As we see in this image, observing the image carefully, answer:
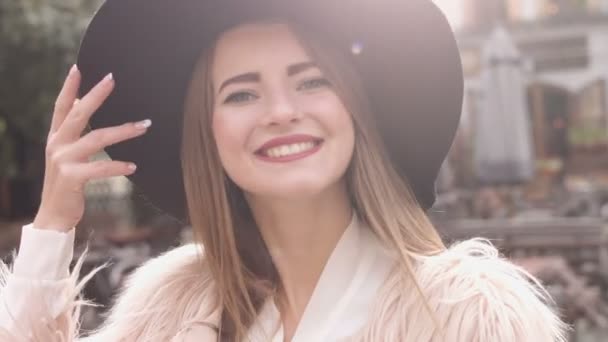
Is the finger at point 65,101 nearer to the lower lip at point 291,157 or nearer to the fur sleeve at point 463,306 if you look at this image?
the lower lip at point 291,157

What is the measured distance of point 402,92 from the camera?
146cm

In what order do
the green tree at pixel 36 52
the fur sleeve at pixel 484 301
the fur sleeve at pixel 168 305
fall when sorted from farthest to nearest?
the green tree at pixel 36 52 → the fur sleeve at pixel 168 305 → the fur sleeve at pixel 484 301

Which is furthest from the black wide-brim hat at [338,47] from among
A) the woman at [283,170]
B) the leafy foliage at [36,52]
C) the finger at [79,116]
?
the leafy foliage at [36,52]

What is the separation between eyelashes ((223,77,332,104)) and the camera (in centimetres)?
135

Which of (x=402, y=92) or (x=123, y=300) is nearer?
(x=402, y=92)

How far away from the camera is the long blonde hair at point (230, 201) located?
4.52ft

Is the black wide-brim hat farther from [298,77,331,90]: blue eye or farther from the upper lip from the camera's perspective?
the upper lip

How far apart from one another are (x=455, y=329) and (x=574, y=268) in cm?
496

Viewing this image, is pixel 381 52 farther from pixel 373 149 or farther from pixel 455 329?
pixel 455 329

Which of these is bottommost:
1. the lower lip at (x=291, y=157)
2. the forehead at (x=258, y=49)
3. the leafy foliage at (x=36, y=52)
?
the lower lip at (x=291, y=157)

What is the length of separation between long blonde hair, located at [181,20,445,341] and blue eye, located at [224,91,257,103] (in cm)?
7

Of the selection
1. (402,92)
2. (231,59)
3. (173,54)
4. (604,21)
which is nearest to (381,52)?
(402,92)

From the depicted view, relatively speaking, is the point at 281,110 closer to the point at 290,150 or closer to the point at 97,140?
the point at 290,150

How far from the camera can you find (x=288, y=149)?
1.33m
